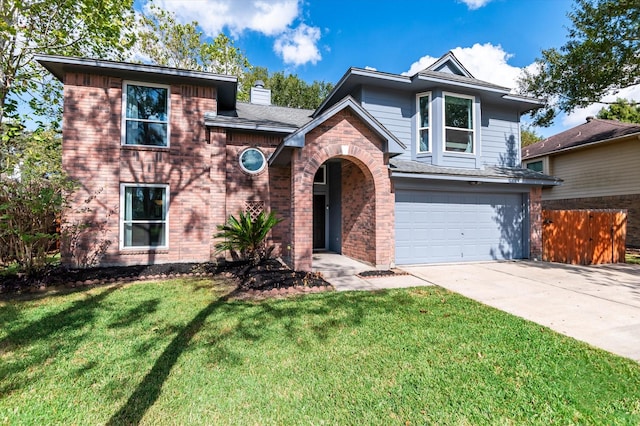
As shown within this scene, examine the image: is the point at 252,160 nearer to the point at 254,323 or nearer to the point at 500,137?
the point at 254,323

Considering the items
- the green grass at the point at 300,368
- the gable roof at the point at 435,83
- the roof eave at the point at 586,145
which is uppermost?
the gable roof at the point at 435,83

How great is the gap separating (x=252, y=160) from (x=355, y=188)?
11.7ft

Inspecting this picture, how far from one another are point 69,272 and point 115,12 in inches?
428

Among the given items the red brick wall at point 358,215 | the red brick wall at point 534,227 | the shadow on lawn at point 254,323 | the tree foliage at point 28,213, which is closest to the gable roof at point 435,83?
the red brick wall at point 358,215

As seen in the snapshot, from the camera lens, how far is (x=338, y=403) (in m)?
2.65

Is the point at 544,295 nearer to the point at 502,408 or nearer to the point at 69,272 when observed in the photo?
the point at 502,408

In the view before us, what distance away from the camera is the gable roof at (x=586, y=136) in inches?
555

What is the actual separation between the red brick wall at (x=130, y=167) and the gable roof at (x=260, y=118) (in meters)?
0.67

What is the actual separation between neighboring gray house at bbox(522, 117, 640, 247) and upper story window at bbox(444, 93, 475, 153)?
824 cm

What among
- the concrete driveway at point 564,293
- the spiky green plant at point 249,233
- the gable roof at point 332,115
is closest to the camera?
the concrete driveway at point 564,293

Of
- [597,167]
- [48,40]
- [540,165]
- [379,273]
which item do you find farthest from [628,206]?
[48,40]

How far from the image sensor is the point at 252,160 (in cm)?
950

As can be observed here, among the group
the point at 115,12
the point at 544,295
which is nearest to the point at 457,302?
the point at 544,295

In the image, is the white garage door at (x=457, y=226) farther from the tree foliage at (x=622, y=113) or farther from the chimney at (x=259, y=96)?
the tree foliage at (x=622, y=113)
